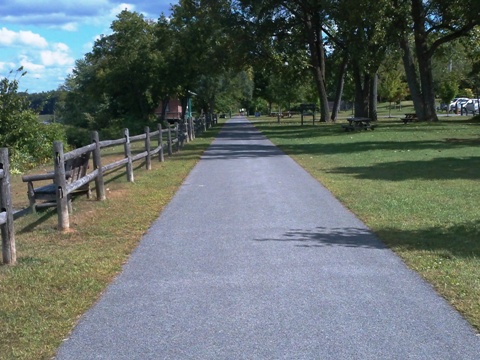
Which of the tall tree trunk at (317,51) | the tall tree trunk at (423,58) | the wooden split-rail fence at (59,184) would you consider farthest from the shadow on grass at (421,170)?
the tall tree trunk at (317,51)

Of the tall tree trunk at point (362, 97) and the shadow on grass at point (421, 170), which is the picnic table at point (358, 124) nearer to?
the tall tree trunk at point (362, 97)

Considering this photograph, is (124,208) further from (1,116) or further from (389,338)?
(1,116)

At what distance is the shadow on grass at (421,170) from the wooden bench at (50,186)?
6788mm

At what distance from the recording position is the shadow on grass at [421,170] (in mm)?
15508

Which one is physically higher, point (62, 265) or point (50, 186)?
point (50, 186)

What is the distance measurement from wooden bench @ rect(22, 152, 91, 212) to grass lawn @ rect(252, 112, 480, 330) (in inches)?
184

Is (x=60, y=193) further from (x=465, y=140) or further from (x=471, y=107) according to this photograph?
(x=471, y=107)

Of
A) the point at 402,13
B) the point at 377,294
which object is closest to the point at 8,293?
the point at 377,294

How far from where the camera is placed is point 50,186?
36.8 ft

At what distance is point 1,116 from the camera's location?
25.4m

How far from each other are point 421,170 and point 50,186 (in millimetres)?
9704

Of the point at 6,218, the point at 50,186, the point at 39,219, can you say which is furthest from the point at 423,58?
the point at 6,218

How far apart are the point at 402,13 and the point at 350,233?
32.0 metres

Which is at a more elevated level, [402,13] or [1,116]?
[402,13]
